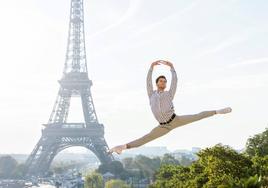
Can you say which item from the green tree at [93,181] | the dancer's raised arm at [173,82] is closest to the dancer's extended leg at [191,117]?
the dancer's raised arm at [173,82]

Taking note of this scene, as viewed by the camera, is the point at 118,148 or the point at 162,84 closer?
the point at 118,148

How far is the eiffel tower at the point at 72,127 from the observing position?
327 feet

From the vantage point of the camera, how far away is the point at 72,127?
105m

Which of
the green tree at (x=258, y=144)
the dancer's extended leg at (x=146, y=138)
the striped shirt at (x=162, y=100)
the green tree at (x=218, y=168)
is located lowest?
the dancer's extended leg at (x=146, y=138)

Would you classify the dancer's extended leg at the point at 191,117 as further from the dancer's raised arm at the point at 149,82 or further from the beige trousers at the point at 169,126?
the dancer's raised arm at the point at 149,82

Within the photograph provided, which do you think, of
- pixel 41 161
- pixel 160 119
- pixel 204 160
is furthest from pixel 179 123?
pixel 41 161

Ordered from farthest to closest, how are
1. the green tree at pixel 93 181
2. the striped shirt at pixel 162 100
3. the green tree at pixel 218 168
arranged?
the green tree at pixel 93 181 → the green tree at pixel 218 168 → the striped shirt at pixel 162 100

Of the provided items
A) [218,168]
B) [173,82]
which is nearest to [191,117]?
[173,82]

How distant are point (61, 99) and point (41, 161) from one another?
1226cm

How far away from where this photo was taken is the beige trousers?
552cm

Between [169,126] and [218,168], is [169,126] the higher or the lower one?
the lower one

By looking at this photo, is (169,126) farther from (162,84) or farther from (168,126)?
(162,84)

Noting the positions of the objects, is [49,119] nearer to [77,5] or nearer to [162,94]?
[77,5]

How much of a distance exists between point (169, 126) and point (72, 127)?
100 metres
